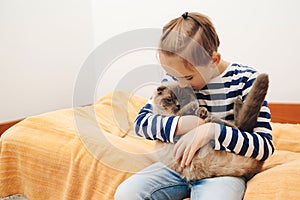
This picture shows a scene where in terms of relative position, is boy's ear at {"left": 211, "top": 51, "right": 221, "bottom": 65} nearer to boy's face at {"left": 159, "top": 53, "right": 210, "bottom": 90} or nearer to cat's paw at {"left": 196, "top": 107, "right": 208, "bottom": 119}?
boy's face at {"left": 159, "top": 53, "right": 210, "bottom": 90}

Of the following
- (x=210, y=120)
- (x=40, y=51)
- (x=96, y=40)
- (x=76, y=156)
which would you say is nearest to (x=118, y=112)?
(x=76, y=156)

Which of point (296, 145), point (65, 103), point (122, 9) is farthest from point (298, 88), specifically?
point (65, 103)

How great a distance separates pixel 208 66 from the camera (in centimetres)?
94

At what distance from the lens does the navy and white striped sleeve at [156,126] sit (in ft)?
2.97

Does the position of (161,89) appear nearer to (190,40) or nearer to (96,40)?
(190,40)

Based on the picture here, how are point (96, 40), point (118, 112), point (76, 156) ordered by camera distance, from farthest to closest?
Answer: point (96, 40)
point (118, 112)
point (76, 156)

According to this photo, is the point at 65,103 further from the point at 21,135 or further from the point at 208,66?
the point at 208,66

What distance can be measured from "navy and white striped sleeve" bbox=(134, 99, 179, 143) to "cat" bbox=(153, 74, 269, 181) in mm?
27

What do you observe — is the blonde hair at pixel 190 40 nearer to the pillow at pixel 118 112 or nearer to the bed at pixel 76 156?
the bed at pixel 76 156

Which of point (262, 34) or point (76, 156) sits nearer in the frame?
point (76, 156)

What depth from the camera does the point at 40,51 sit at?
81.3 inches

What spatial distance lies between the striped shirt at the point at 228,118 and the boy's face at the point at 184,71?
45 millimetres

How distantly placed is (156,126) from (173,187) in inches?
6.9

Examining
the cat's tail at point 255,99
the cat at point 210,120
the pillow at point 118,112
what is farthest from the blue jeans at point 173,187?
the pillow at point 118,112
